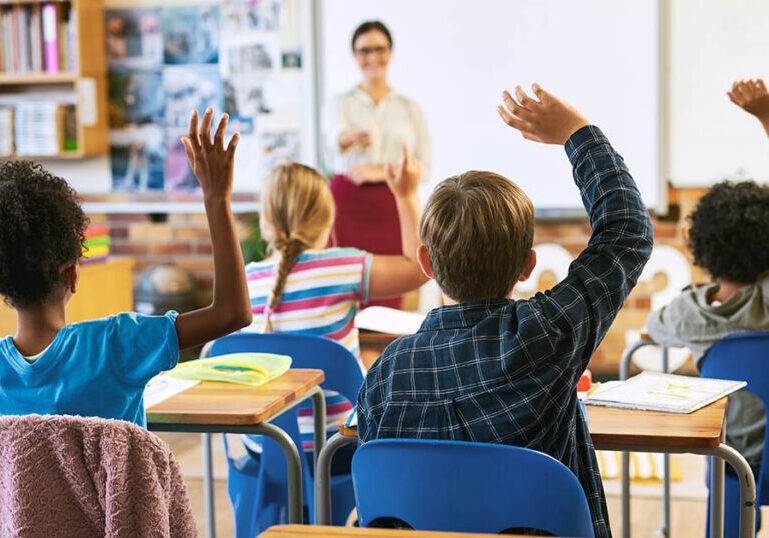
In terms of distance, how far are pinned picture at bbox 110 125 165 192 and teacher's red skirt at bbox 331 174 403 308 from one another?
1169mm

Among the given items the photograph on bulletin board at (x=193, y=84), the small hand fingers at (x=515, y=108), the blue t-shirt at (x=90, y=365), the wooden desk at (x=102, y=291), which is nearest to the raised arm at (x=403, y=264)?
the small hand fingers at (x=515, y=108)

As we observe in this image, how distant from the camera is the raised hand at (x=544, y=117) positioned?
4.73 feet

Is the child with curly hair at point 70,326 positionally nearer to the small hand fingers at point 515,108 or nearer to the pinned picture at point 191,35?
the small hand fingers at point 515,108

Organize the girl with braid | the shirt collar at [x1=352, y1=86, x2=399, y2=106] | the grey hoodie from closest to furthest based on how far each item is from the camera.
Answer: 1. the grey hoodie
2. the girl with braid
3. the shirt collar at [x1=352, y1=86, x2=399, y2=106]

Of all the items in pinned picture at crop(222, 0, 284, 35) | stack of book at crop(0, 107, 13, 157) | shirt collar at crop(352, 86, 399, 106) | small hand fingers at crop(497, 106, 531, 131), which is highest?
pinned picture at crop(222, 0, 284, 35)

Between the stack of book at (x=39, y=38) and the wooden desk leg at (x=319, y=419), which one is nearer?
the wooden desk leg at (x=319, y=419)

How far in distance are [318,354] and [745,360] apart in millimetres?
871

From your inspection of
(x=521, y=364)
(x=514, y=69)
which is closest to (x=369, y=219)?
(x=514, y=69)

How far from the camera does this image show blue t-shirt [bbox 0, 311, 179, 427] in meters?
1.36

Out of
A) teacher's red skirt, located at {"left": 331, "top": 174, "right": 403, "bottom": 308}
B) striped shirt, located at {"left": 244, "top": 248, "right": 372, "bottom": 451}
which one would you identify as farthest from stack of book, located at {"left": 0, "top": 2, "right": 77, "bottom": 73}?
striped shirt, located at {"left": 244, "top": 248, "right": 372, "bottom": 451}

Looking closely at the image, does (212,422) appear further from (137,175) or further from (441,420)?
(137,175)

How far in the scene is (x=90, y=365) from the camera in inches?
53.6

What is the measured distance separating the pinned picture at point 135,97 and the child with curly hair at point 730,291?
10.8ft

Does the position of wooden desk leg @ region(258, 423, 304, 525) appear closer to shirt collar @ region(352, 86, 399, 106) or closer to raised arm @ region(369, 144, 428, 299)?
raised arm @ region(369, 144, 428, 299)
